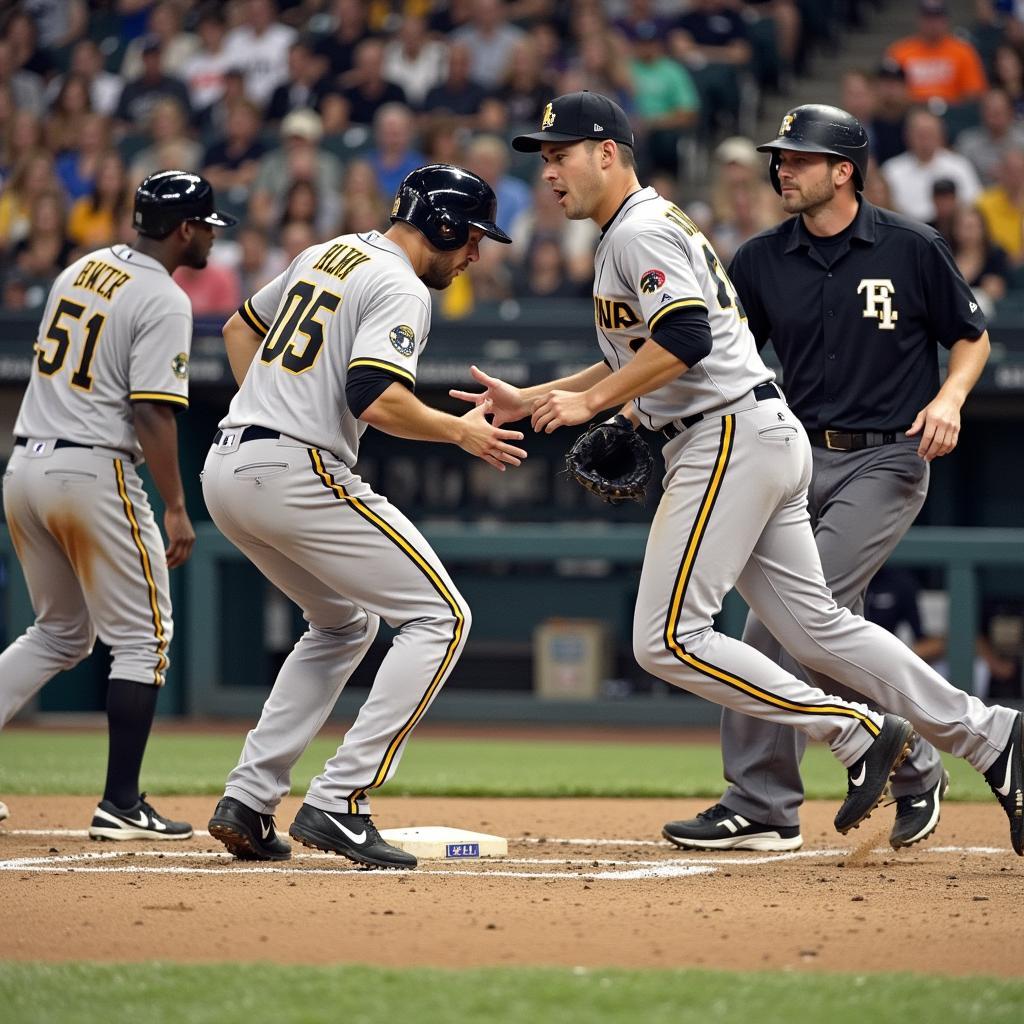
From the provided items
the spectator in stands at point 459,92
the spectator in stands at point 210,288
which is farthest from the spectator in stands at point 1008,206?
the spectator in stands at point 210,288

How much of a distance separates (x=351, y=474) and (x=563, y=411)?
58 centimetres

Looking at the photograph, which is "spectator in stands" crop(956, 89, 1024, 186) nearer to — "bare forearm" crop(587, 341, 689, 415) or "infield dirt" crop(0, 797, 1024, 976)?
"infield dirt" crop(0, 797, 1024, 976)

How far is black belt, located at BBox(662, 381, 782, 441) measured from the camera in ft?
14.9

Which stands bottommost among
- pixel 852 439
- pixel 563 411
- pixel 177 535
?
pixel 177 535

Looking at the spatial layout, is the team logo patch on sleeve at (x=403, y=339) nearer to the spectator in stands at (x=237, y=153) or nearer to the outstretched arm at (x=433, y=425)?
the outstretched arm at (x=433, y=425)

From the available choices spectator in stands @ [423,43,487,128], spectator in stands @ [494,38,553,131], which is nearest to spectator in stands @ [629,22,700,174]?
spectator in stands @ [494,38,553,131]

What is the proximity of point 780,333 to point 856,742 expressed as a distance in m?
1.35

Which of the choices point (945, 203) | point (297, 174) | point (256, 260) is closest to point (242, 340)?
point (945, 203)

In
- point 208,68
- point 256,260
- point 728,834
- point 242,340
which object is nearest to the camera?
point 242,340

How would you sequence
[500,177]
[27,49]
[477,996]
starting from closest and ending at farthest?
[477,996]
[500,177]
[27,49]

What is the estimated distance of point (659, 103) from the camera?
1195 centimetres

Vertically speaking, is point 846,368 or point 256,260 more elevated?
point 256,260

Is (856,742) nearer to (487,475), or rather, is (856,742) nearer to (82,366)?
(82,366)

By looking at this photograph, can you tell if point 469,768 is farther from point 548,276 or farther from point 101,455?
point 548,276
